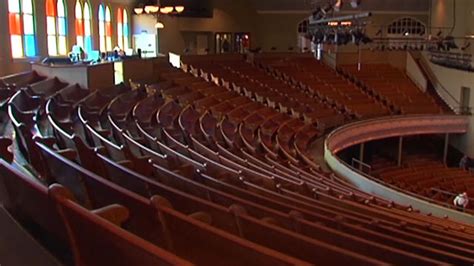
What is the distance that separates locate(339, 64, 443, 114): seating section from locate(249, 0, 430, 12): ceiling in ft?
7.68

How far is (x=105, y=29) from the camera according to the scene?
51.0 ft

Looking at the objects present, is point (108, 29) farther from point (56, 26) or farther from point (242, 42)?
point (242, 42)

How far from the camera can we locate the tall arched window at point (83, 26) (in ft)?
45.1

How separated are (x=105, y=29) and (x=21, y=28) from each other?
4346 mm

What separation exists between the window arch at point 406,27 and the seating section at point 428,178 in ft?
21.8

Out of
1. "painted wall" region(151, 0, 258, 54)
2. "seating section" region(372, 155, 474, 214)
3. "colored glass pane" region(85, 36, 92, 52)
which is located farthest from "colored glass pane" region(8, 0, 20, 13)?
"seating section" region(372, 155, 474, 214)

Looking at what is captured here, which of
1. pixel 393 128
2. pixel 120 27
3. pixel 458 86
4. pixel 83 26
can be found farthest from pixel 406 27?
pixel 83 26

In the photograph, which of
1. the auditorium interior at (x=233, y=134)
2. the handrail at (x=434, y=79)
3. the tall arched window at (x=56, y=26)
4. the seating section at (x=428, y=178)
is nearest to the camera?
the auditorium interior at (x=233, y=134)

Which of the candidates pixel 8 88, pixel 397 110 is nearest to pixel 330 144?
pixel 397 110

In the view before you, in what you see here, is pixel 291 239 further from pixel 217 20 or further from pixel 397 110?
pixel 217 20

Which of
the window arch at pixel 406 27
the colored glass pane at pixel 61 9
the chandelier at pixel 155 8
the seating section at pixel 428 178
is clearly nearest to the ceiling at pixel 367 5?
the window arch at pixel 406 27

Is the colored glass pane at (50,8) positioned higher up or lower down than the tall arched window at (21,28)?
higher up

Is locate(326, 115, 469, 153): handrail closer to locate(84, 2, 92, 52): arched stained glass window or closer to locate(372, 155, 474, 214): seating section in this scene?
locate(372, 155, 474, 214): seating section

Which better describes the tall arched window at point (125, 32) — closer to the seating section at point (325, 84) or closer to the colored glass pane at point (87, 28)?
the colored glass pane at point (87, 28)
